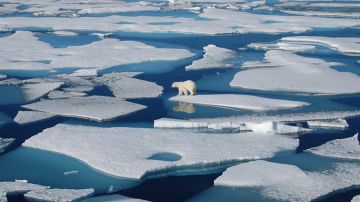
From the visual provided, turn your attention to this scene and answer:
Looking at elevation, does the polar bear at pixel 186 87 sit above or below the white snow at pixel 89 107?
above

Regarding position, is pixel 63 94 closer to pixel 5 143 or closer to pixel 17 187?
pixel 5 143

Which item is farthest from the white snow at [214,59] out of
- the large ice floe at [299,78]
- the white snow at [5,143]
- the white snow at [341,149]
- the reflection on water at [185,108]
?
the white snow at [5,143]

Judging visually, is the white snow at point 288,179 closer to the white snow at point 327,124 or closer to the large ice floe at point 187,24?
the white snow at point 327,124

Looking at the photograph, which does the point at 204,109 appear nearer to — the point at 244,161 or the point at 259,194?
the point at 244,161

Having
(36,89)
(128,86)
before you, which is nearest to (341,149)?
(128,86)

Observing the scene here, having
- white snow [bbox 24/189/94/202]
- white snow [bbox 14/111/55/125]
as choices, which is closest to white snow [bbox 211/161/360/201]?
white snow [bbox 24/189/94/202]
